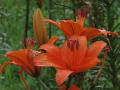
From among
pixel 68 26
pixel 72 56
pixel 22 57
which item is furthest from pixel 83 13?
pixel 22 57

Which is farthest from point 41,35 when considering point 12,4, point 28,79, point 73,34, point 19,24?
point 12,4

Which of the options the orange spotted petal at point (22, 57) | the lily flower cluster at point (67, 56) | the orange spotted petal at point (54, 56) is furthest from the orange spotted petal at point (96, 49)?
the orange spotted petal at point (22, 57)

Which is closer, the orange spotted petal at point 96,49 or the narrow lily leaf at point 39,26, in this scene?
Answer: the orange spotted petal at point 96,49

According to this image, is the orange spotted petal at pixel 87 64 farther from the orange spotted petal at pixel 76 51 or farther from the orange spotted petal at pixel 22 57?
the orange spotted petal at pixel 22 57

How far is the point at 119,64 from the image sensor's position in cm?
161

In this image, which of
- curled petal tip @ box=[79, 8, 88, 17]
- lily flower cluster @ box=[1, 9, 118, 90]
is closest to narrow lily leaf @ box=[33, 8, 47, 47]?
lily flower cluster @ box=[1, 9, 118, 90]

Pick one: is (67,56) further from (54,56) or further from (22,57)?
(22,57)

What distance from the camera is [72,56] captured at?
1078 mm

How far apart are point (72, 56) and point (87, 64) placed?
0.32 feet

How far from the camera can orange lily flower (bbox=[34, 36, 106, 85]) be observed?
1.03 m

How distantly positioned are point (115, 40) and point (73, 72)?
0.60 meters

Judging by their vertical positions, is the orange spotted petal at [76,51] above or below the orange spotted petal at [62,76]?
above

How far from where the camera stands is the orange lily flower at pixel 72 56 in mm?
1026

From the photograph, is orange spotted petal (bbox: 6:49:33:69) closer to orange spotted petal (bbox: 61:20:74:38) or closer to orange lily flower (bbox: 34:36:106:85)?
orange lily flower (bbox: 34:36:106:85)
